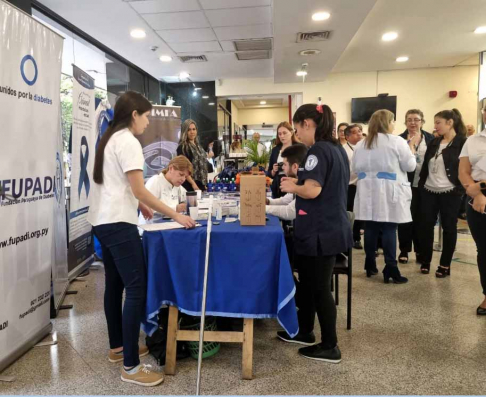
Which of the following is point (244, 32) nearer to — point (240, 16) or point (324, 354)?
point (240, 16)

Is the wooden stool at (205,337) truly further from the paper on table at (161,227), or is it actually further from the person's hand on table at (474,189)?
the person's hand on table at (474,189)

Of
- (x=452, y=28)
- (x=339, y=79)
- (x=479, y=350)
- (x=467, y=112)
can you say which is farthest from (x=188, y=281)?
(x=467, y=112)

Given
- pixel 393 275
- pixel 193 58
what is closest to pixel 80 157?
pixel 393 275

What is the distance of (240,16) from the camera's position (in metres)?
4.27

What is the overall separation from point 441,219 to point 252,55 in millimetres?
4108

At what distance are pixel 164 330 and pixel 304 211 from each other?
1.05m

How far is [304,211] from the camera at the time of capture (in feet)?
5.98

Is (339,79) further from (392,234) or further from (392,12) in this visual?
(392,234)

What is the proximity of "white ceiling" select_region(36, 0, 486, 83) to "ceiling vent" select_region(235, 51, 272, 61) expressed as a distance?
0.17 m

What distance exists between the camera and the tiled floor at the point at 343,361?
68.0 inches

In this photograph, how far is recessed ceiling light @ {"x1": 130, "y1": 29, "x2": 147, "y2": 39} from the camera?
4.66 metres

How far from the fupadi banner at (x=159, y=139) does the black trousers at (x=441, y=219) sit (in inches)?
140

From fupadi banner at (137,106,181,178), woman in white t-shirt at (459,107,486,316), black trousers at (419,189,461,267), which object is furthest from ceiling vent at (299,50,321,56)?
woman in white t-shirt at (459,107,486,316)

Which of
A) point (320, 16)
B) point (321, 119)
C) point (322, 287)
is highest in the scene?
point (320, 16)
